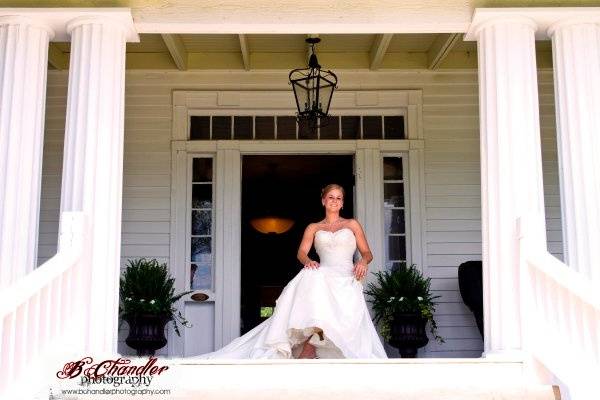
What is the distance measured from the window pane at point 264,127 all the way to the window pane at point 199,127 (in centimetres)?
47

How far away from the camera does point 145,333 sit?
24.6ft

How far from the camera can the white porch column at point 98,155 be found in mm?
5449

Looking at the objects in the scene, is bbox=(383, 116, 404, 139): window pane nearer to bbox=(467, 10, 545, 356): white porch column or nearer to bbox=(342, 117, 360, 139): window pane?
bbox=(342, 117, 360, 139): window pane

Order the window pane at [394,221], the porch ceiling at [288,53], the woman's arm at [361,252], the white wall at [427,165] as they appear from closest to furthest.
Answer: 1. the woman's arm at [361,252]
2. the white wall at [427,165]
3. the porch ceiling at [288,53]
4. the window pane at [394,221]

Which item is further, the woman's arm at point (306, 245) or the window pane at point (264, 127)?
the window pane at point (264, 127)

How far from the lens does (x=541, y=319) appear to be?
493 cm

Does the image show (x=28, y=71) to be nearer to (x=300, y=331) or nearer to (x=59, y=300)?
(x=59, y=300)

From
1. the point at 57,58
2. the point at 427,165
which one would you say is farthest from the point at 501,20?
the point at 57,58

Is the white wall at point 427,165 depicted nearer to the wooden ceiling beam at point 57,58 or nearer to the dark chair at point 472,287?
the wooden ceiling beam at point 57,58

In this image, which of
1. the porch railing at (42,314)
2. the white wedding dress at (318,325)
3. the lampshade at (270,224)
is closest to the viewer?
the porch railing at (42,314)

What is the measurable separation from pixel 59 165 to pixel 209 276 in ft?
5.80

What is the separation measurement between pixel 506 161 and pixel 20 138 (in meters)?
3.19

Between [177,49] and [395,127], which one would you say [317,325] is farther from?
[177,49]

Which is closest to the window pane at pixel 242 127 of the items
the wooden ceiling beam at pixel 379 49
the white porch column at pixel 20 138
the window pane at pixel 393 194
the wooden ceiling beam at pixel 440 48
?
the wooden ceiling beam at pixel 379 49
